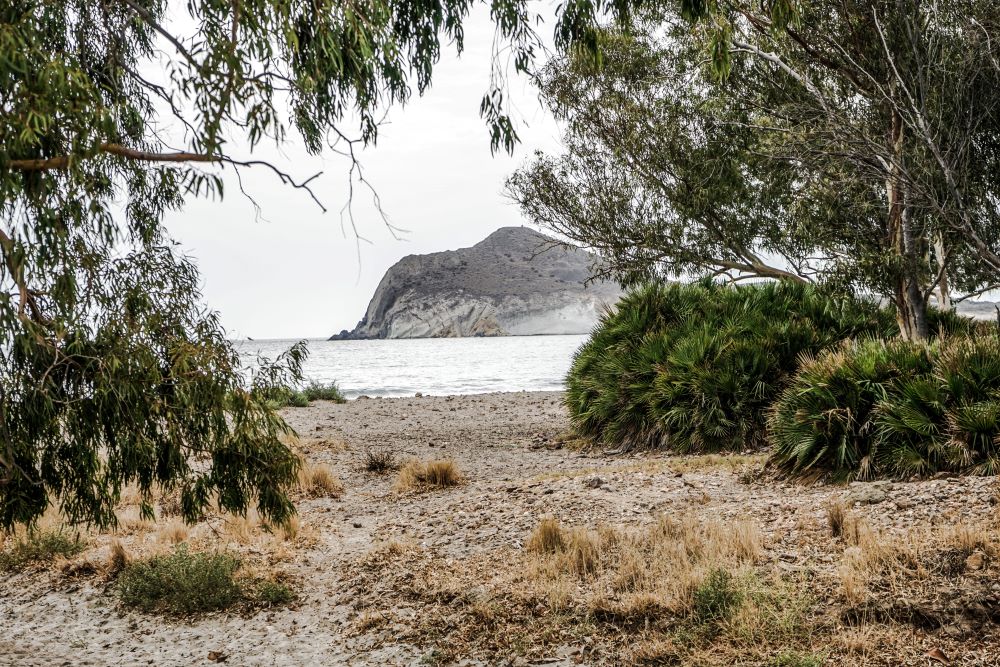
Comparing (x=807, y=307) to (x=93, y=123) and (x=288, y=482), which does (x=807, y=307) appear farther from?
(x=93, y=123)

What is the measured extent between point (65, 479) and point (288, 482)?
4.39ft

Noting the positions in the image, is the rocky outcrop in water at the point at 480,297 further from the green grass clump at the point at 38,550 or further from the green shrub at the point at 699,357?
the green grass clump at the point at 38,550

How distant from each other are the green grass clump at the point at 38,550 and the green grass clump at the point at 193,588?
4.11 ft

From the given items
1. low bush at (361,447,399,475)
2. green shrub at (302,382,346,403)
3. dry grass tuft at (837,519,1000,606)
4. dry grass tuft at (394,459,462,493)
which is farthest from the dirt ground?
green shrub at (302,382,346,403)

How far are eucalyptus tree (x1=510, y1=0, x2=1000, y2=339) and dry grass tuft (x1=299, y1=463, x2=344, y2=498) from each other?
259 inches

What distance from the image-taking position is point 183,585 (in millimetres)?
6426

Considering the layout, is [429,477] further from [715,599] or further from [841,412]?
[715,599]

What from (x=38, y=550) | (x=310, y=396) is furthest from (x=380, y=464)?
(x=310, y=396)

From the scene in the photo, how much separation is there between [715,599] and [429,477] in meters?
5.33

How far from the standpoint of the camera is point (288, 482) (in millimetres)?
5652

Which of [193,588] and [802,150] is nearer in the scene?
[193,588]

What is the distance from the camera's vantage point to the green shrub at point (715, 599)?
502 centimetres

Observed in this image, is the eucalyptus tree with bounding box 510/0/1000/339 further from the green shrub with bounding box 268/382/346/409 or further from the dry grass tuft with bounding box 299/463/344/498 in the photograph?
the green shrub with bounding box 268/382/346/409

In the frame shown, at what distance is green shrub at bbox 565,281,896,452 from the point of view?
11750mm
